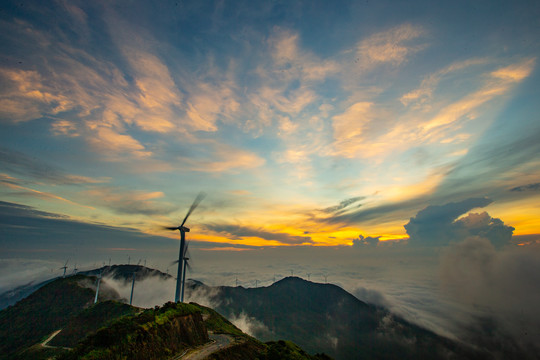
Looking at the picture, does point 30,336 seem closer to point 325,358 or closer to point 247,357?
point 247,357

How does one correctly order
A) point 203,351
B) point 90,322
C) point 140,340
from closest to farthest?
point 140,340, point 203,351, point 90,322

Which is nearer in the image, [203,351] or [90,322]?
[203,351]

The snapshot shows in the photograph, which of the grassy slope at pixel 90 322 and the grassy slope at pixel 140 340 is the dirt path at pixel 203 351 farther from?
the grassy slope at pixel 90 322

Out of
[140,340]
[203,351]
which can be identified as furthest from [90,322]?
[140,340]

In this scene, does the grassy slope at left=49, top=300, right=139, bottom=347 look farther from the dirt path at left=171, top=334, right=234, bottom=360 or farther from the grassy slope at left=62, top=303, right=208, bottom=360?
the grassy slope at left=62, top=303, right=208, bottom=360

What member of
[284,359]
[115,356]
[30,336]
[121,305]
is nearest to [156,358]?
[115,356]

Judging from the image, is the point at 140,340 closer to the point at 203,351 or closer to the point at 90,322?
the point at 203,351

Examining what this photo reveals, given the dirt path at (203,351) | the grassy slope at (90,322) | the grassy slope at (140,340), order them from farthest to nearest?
the grassy slope at (90,322)
the dirt path at (203,351)
the grassy slope at (140,340)

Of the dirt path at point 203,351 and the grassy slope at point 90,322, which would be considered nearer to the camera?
the dirt path at point 203,351

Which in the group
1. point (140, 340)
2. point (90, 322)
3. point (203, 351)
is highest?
point (140, 340)

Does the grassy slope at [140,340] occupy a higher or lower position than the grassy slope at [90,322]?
higher

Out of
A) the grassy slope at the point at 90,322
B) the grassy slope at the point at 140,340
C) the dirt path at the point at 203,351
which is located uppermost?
the grassy slope at the point at 140,340

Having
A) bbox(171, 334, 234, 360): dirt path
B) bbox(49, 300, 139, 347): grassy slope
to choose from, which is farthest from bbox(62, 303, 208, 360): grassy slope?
bbox(49, 300, 139, 347): grassy slope

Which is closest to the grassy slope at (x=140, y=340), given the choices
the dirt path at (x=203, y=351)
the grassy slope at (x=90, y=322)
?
the dirt path at (x=203, y=351)
